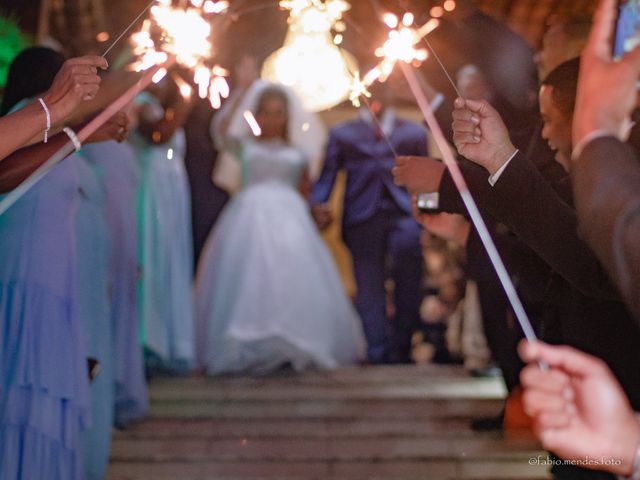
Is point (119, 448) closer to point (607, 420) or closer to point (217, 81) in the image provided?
point (217, 81)

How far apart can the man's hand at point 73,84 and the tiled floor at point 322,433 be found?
2537mm

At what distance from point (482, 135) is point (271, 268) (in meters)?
4.00

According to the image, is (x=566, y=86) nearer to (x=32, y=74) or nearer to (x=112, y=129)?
(x=112, y=129)

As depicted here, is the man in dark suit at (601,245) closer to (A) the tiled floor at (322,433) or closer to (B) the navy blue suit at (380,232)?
(A) the tiled floor at (322,433)

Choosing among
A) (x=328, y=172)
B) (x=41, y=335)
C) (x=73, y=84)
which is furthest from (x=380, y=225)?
(x=73, y=84)

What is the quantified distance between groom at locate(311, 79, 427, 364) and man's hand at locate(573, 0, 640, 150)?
494 centimetres

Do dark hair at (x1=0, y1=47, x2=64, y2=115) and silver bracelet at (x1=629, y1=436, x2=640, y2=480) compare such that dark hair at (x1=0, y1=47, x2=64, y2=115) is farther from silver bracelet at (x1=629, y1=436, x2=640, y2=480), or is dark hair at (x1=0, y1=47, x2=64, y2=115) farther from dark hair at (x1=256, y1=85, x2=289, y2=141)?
dark hair at (x1=256, y1=85, x2=289, y2=141)

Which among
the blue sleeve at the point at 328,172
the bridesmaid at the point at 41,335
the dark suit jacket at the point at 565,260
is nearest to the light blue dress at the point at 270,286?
the blue sleeve at the point at 328,172

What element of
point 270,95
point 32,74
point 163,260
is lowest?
point 163,260

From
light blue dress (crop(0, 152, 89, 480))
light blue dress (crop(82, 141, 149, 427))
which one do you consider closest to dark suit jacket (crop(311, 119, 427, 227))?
light blue dress (crop(82, 141, 149, 427))

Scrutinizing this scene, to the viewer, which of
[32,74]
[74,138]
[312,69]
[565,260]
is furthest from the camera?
[312,69]

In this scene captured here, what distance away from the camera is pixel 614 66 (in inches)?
60.5

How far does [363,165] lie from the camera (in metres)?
6.81

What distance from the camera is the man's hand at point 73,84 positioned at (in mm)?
2562
